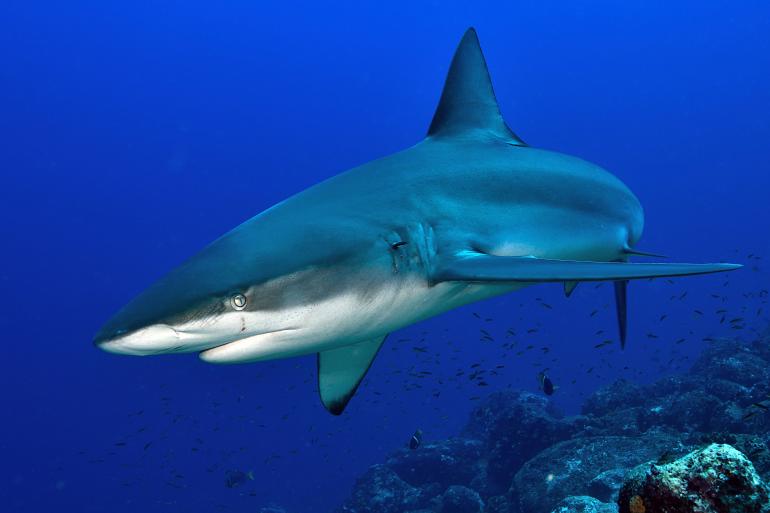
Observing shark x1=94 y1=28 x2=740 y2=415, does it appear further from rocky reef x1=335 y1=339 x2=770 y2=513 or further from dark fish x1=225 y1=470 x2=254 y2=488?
dark fish x1=225 y1=470 x2=254 y2=488

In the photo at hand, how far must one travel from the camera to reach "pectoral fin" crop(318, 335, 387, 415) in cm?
366

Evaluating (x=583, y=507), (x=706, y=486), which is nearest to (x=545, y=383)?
(x=583, y=507)

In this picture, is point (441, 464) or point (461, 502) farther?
point (441, 464)

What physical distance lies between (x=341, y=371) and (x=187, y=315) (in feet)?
6.26

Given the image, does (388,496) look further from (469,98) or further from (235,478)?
(469,98)

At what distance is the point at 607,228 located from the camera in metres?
4.25

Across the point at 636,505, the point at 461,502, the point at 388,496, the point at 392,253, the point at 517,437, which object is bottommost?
the point at 388,496

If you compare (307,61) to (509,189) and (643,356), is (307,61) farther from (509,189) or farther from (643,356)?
(509,189)

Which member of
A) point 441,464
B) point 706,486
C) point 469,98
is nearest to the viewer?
point 706,486

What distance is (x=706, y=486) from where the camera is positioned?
174 cm

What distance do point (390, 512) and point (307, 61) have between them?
8536 cm

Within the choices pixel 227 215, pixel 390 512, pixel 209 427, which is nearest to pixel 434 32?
pixel 227 215

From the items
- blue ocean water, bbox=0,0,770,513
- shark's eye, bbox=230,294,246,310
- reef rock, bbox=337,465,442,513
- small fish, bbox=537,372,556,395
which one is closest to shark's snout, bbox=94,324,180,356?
shark's eye, bbox=230,294,246,310

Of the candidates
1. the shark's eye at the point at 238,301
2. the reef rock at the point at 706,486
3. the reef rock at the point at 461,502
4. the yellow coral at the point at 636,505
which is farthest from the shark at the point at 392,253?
the reef rock at the point at 461,502
